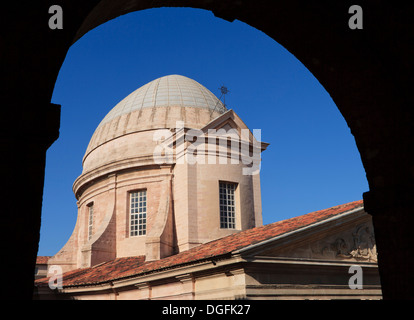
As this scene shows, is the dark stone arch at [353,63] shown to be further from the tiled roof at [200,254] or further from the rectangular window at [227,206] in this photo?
the rectangular window at [227,206]

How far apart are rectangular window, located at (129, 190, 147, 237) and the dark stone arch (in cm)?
2058

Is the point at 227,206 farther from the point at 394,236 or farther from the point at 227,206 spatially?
the point at 394,236

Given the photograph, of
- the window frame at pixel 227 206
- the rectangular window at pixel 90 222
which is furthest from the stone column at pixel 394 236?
the rectangular window at pixel 90 222

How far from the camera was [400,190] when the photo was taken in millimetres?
5059

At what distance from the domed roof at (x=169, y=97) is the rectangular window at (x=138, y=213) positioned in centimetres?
564

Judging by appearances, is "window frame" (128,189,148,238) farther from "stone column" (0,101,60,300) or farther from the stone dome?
"stone column" (0,101,60,300)

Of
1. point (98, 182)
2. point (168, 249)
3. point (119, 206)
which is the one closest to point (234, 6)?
point (168, 249)

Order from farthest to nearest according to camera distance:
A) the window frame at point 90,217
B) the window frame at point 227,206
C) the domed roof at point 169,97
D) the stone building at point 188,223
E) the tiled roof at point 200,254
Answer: the window frame at point 90,217 → the domed roof at point 169,97 → the window frame at point 227,206 → the tiled roof at point 200,254 → the stone building at point 188,223

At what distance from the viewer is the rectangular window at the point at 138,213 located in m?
25.4

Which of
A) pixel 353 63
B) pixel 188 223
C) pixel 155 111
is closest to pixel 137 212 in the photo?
pixel 188 223

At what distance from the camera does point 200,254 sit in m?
17.4

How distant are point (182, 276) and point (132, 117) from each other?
13.8 metres

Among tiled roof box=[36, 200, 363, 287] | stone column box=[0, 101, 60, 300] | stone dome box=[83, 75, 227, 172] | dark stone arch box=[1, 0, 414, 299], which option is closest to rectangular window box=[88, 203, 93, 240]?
stone dome box=[83, 75, 227, 172]

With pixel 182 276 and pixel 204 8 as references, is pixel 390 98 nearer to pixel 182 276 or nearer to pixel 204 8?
pixel 204 8
